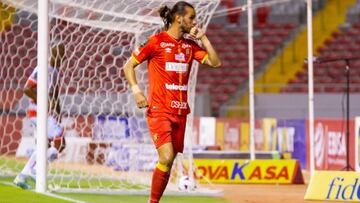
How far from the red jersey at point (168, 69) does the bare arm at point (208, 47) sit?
10 centimetres

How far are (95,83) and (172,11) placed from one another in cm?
728

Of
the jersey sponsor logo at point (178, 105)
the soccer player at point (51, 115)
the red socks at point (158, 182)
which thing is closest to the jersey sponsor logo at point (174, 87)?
the jersey sponsor logo at point (178, 105)

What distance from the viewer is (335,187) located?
453 inches

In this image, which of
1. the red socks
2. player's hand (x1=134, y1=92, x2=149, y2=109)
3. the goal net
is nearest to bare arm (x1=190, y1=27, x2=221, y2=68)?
player's hand (x1=134, y1=92, x2=149, y2=109)

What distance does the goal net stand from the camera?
1303cm

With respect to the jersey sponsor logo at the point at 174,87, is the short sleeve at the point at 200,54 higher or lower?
higher

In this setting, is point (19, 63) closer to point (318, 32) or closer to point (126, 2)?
point (126, 2)

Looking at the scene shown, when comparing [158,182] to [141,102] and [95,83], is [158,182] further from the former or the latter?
[95,83]

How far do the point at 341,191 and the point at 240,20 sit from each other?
22519mm

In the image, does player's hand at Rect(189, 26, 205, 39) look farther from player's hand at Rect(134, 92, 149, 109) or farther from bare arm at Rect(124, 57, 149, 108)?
player's hand at Rect(134, 92, 149, 109)

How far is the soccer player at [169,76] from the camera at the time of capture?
8.36m

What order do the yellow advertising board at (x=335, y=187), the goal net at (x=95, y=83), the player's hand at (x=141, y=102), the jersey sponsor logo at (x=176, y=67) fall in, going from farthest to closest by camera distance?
the goal net at (x=95, y=83) < the yellow advertising board at (x=335, y=187) < the jersey sponsor logo at (x=176, y=67) < the player's hand at (x=141, y=102)

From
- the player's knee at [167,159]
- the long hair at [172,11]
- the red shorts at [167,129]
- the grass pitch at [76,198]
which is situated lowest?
the grass pitch at [76,198]

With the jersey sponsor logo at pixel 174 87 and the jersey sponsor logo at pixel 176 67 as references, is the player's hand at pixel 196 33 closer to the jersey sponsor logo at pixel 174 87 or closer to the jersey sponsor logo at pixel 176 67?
the jersey sponsor logo at pixel 176 67
